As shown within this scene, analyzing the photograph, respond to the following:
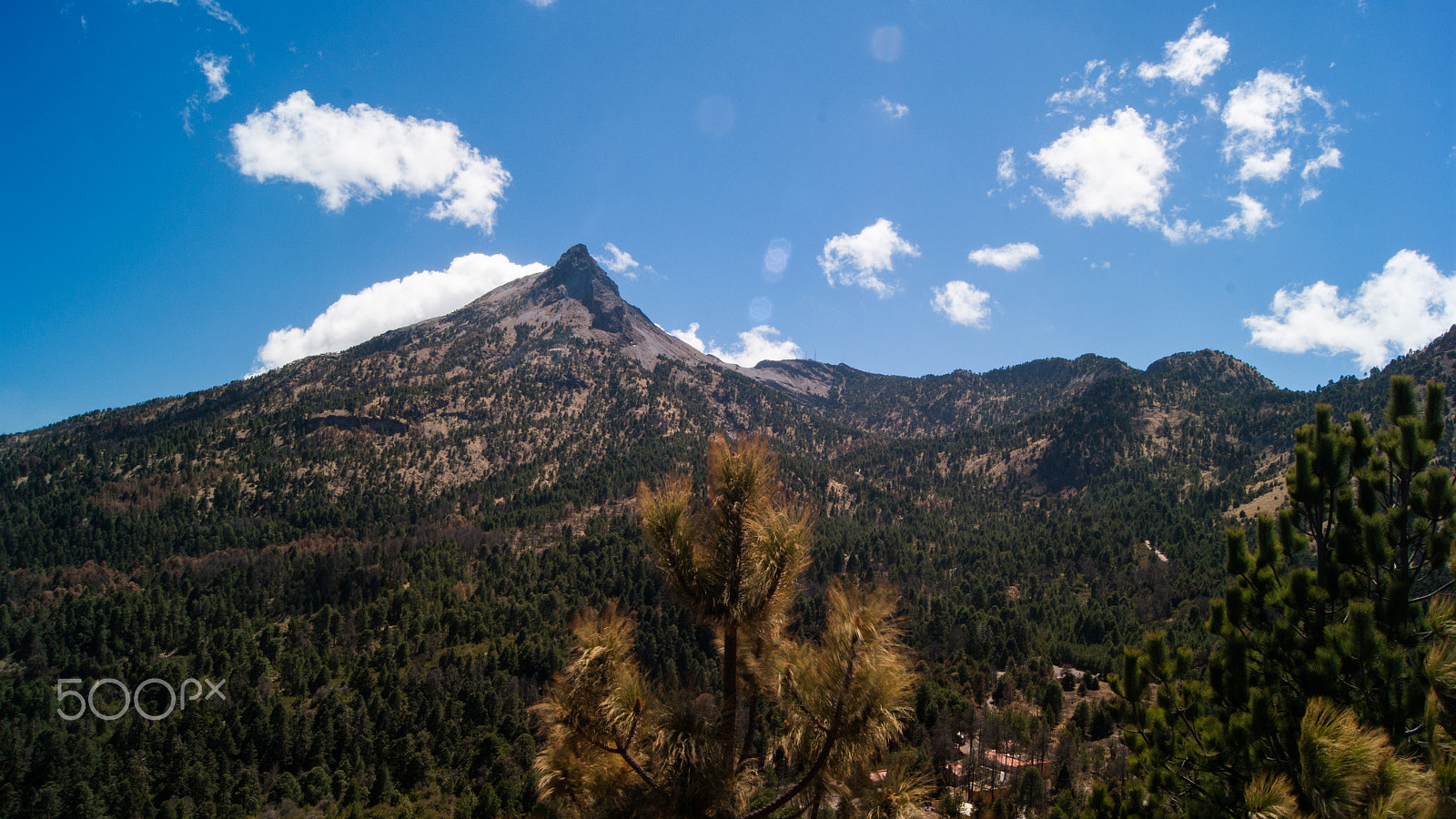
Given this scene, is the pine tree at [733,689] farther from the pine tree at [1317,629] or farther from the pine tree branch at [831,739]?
the pine tree at [1317,629]

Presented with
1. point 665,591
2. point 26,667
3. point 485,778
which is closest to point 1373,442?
point 665,591

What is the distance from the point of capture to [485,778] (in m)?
72.5

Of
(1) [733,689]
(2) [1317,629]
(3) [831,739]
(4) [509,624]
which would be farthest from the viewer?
(4) [509,624]

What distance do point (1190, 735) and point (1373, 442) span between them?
18.4 feet

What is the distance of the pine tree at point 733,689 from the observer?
4691mm

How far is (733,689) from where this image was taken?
235 inches

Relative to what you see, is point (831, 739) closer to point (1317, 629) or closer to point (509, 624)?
point (1317, 629)

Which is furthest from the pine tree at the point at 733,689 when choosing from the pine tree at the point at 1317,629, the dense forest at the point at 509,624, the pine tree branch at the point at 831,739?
the pine tree at the point at 1317,629

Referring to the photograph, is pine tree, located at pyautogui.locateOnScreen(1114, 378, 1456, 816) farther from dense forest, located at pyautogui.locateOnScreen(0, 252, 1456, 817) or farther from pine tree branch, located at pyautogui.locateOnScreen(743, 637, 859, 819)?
pine tree branch, located at pyautogui.locateOnScreen(743, 637, 859, 819)

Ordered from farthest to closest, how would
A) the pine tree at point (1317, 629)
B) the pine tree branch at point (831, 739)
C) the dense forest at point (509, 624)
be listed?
1. the dense forest at point (509, 624)
2. the pine tree at point (1317, 629)
3. the pine tree branch at point (831, 739)

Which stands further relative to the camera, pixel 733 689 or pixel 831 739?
pixel 733 689

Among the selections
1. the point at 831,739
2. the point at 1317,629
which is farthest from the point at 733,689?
the point at 1317,629

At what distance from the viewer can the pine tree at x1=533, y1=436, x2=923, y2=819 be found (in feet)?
15.4

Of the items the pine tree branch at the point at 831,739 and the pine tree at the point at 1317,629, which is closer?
the pine tree branch at the point at 831,739
